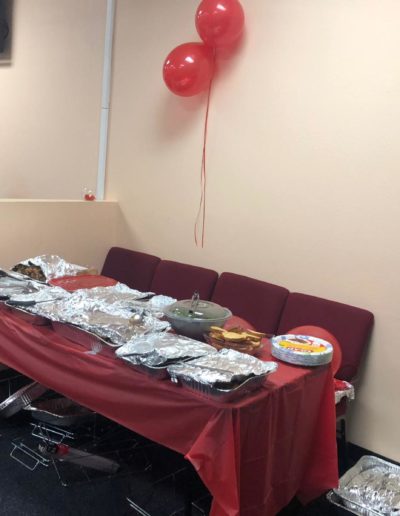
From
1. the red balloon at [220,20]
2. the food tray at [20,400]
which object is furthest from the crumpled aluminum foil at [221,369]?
the red balloon at [220,20]

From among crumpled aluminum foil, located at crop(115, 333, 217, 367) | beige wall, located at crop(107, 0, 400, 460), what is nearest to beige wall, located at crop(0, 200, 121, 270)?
beige wall, located at crop(107, 0, 400, 460)

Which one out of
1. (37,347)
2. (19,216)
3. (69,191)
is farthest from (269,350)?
(69,191)

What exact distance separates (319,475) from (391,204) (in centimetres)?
122

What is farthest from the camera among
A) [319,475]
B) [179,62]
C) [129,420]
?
[179,62]

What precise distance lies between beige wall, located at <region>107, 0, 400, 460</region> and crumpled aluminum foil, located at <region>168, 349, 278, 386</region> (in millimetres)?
1088

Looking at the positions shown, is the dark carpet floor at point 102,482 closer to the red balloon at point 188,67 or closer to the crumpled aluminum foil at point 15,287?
the crumpled aluminum foil at point 15,287

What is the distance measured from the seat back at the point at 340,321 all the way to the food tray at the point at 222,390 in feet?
3.13

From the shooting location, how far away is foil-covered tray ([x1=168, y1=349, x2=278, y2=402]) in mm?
1344

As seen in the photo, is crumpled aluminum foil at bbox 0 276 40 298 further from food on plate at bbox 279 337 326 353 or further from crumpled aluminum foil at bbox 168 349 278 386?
food on plate at bbox 279 337 326 353

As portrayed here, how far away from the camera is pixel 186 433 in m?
1.43

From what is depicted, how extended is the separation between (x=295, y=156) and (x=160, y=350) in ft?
4.82

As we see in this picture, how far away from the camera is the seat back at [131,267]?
3158 millimetres

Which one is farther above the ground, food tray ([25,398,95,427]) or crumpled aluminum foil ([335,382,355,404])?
crumpled aluminum foil ([335,382,355,404])

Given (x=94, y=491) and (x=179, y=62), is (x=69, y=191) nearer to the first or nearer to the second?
(x=179, y=62)
